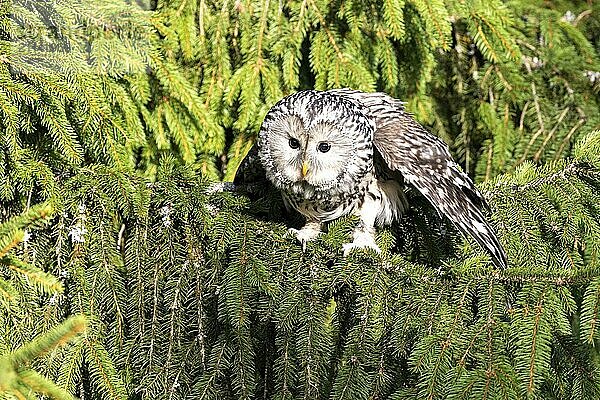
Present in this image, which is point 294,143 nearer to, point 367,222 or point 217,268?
point 367,222

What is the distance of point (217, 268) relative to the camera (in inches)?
79.4

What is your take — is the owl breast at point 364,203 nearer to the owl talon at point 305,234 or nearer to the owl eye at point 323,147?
the owl talon at point 305,234

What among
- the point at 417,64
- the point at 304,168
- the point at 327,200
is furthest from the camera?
the point at 417,64

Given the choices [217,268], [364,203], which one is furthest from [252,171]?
[217,268]

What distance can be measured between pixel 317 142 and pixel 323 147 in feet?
0.10

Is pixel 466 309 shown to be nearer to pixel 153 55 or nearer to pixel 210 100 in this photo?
pixel 153 55

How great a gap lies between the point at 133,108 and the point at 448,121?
175 centimetres

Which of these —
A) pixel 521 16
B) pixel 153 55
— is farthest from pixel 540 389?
pixel 521 16

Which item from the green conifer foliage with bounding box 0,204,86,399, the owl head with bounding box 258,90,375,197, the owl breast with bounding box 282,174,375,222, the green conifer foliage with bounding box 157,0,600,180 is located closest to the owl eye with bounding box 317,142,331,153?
the owl head with bounding box 258,90,375,197

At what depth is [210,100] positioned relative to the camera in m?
3.07

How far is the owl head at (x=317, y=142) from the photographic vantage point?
2.25 metres

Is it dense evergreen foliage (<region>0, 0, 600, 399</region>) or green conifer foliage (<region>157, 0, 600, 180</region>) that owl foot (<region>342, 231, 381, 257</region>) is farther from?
green conifer foliage (<region>157, 0, 600, 180</region>)

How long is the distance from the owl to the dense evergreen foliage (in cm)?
10

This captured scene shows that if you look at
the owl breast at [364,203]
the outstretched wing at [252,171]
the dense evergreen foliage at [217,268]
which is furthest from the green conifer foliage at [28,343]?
the outstretched wing at [252,171]
